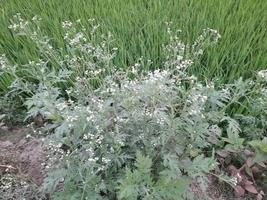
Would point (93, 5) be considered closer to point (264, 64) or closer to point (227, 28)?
point (227, 28)

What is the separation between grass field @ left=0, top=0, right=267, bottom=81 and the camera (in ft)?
8.83

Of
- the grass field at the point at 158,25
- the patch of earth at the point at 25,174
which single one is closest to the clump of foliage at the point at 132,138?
the patch of earth at the point at 25,174

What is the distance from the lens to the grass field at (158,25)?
106 inches

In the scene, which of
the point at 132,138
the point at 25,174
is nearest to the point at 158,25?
the point at 132,138

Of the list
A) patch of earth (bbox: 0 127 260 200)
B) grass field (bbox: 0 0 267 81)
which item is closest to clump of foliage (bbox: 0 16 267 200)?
patch of earth (bbox: 0 127 260 200)

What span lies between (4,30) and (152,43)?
0.92 meters

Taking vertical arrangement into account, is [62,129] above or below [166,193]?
above

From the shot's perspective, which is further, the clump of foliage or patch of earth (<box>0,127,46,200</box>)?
patch of earth (<box>0,127,46,200</box>)

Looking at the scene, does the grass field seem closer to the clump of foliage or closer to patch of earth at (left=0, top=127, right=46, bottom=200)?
patch of earth at (left=0, top=127, right=46, bottom=200)

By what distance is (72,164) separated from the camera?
6.28 ft

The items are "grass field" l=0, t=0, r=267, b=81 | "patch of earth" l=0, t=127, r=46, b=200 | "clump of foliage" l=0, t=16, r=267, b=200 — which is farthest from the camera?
"grass field" l=0, t=0, r=267, b=81

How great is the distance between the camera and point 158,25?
9.31ft

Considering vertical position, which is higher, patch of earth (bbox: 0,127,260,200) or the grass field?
the grass field

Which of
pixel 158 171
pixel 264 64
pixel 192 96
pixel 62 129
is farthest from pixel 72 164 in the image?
pixel 264 64
